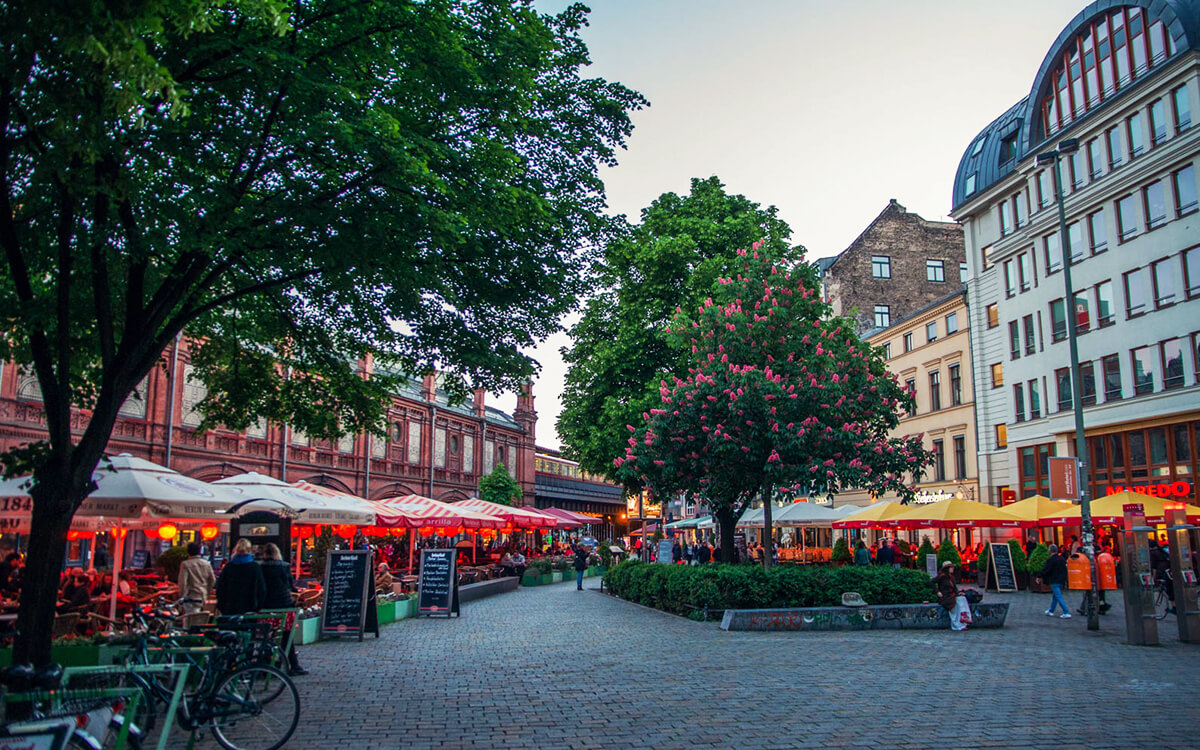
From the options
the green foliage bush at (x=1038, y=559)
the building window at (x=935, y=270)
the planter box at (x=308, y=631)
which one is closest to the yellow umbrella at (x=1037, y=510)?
the green foliage bush at (x=1038, y=559)

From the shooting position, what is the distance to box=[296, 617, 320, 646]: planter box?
14.8 metres

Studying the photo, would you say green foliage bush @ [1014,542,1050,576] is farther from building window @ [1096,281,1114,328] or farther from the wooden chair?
the wooden chair

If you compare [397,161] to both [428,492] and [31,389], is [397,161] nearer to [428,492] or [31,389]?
[31,389]

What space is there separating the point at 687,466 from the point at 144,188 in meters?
13.7

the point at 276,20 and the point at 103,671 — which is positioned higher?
the point at 276,20

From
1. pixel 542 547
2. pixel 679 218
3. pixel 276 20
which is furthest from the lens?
pixel 542 547

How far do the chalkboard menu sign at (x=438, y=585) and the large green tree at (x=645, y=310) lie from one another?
7602 mm

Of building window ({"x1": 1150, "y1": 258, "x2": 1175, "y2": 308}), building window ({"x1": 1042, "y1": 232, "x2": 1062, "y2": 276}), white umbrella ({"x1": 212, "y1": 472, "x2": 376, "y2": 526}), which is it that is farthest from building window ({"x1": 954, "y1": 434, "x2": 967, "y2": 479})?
white umbrella ({"x1": 212, "y1": 472, "x2": 376, "y2": 526})

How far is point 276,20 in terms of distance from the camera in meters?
6.04

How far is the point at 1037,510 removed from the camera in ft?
88.0

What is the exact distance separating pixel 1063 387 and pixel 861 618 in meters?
22.8

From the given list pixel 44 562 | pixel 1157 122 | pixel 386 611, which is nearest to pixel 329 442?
pixel 386 611

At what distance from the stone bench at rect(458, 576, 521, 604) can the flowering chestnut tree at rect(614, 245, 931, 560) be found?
6.75 meters

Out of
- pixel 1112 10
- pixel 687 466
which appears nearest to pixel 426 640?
pixel 687 466
